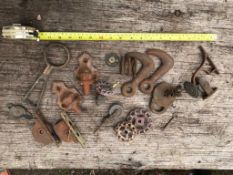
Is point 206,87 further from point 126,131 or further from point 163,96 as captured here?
point 126,131

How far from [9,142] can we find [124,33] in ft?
4.22

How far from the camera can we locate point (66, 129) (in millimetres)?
2543

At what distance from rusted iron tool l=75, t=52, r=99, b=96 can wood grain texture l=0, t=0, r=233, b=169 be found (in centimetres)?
5

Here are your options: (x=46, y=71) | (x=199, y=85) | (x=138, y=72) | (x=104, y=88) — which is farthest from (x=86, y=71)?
(x=199, y=85)

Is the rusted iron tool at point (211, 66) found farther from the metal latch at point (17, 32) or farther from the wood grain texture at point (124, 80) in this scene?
the metal latch at point (17, 32)

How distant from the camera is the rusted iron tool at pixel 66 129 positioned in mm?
2525

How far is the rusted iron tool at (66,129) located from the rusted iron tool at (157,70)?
2.04ft

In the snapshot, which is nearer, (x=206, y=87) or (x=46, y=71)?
(x=46, y=71)

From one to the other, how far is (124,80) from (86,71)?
314mm

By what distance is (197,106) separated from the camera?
263cm

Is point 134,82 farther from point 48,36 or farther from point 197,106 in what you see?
point 48,36

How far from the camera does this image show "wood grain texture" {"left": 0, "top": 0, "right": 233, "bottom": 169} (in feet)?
7.98

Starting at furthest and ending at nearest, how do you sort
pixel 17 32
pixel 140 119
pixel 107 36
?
pixel 140 119 < pixel 107 36 < pixel 17 32

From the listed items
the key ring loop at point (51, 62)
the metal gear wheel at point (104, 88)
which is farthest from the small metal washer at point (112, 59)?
the key ring loop at point (51, 62)
